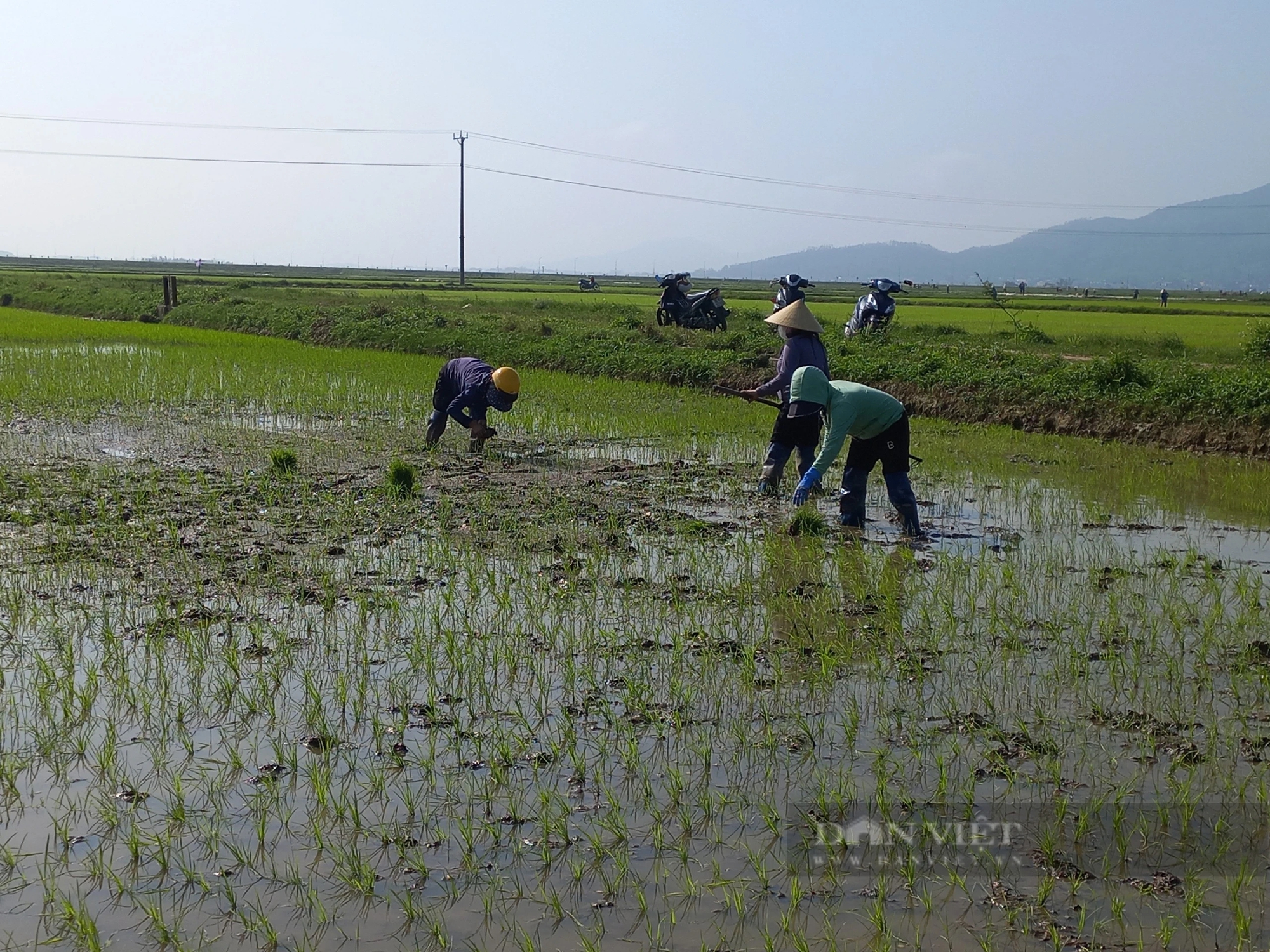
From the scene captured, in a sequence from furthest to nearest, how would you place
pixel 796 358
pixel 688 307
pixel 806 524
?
pixel 688 307 → pixel 796 358 → pixel 806 524

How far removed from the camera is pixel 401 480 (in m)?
7.32

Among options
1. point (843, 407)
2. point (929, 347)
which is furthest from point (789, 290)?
point (843, 407)

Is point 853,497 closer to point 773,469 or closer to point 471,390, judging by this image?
point 773,469

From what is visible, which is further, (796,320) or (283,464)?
(283,464)

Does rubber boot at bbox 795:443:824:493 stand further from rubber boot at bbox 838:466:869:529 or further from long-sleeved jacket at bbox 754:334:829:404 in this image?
rubber boot at bbox 838:466:869:529

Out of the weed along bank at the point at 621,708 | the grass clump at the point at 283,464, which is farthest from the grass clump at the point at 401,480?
the grass clump at the point at 283,464

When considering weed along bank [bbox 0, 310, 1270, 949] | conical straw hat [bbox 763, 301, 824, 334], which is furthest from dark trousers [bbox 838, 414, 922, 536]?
conical straw hat [bbox 763, 301, 824, 334]

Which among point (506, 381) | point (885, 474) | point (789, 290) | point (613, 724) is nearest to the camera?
point (613, 724)

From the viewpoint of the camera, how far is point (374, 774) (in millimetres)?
3436

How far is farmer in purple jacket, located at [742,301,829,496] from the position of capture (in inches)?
283

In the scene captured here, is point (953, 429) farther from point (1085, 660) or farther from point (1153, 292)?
point (1153, 292)

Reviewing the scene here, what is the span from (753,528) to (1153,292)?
230ft

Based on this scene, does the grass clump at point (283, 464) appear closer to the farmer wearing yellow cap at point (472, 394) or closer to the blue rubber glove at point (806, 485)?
the farmer wearing yellow cap at point (472, 394)

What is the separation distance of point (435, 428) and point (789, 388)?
10.0ft
